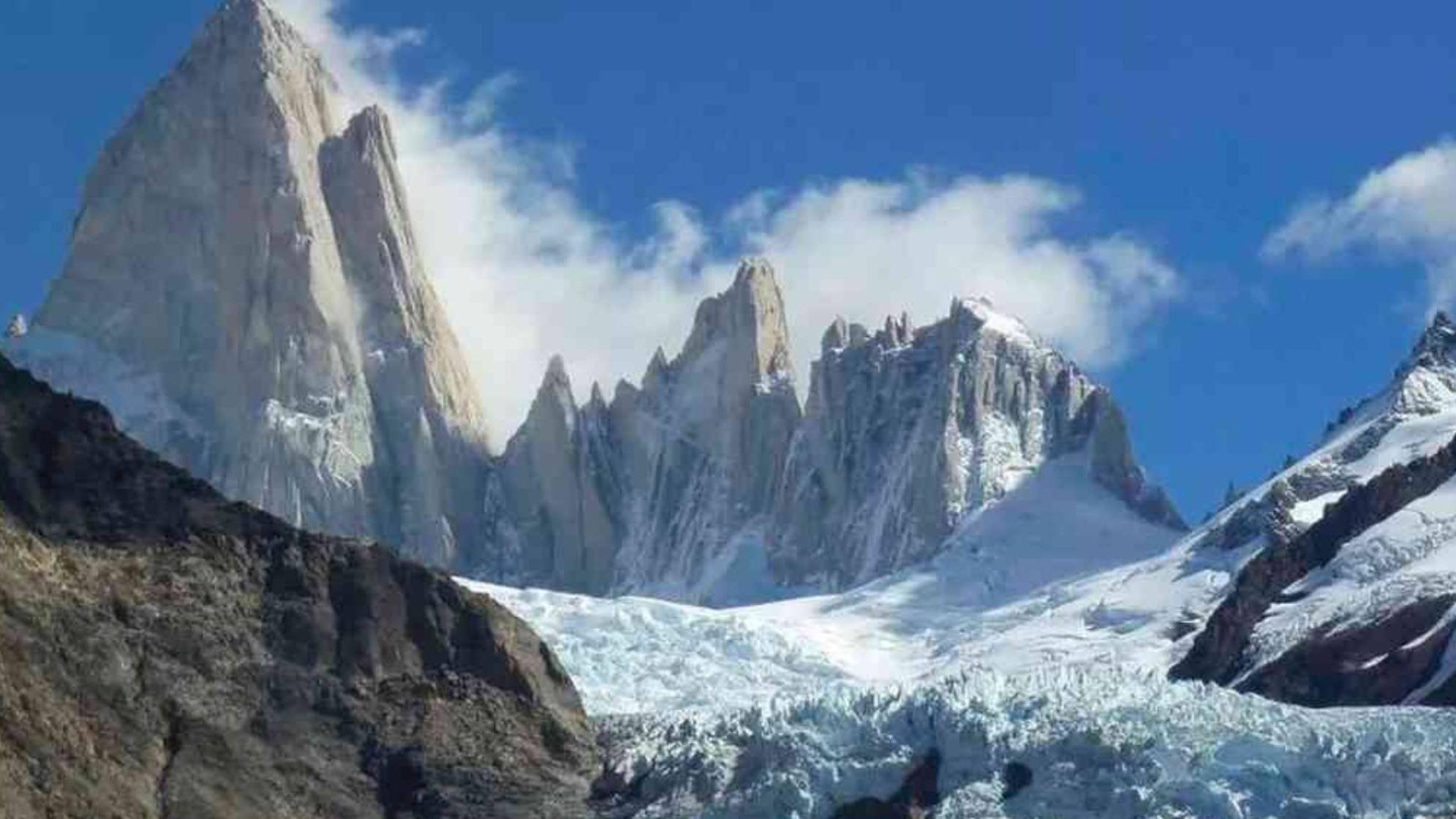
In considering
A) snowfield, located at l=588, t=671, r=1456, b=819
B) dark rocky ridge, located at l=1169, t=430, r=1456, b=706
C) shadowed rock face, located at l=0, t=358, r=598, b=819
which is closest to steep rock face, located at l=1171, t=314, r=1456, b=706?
dark rocky ridge, located at l=1169, t=430, r=1456, b=706

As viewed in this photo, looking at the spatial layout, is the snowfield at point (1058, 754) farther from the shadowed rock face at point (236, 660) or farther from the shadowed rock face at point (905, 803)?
the shadowed rock face at point (236, 660)

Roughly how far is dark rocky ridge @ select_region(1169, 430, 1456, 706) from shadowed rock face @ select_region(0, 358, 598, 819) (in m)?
27.5

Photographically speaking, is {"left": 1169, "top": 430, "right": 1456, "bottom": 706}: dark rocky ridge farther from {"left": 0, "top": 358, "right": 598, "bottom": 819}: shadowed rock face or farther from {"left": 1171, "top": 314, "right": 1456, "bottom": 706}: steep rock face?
{"left": 0, "top": 358, "right": 598, "bottom": 819}: shadowed rock face

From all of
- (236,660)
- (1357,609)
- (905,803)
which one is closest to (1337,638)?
(1357,609)

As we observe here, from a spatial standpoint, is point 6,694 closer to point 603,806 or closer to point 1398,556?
point 603,806

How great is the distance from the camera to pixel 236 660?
154125mm

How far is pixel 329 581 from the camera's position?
159m

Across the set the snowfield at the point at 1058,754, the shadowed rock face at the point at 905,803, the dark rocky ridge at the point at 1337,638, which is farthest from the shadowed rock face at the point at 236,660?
the dark rocky ridge at the point at 1337,638

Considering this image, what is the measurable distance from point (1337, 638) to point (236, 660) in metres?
44.0

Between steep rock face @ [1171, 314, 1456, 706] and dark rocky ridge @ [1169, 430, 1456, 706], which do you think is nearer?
dark rocky ridge @ [1169, 430, 1456, 706]

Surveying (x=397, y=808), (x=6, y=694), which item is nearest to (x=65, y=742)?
(x=6, y=694)

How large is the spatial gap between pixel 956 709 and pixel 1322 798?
42.8 feet

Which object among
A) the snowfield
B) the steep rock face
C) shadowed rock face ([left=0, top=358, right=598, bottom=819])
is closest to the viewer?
shadowed rock face ([left=0, top=358, right=598, bottom=819])

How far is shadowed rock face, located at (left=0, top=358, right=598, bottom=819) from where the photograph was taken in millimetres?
146875
